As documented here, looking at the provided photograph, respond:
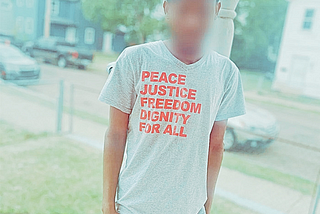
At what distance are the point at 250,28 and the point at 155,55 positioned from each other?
3.42 metres

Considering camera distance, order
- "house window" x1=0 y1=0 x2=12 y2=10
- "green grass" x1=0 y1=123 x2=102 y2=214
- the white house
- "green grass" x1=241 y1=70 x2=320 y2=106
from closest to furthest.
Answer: "green grass" x1=0 y1=123 x2=102 y2=214 < "house window" x1=0 y1=0 x2=12 y2=10 < "green grass" x1=241 y1=70 x2=320 y2=106 < the white house

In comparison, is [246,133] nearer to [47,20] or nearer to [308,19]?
[47,20]

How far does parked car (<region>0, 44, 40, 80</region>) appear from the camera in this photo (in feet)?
13.1

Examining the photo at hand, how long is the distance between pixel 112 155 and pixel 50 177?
151 centimetres

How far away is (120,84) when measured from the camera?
0.66 m

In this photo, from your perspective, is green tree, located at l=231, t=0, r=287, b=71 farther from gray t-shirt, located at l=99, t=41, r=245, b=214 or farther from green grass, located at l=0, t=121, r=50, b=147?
gray t-shirt, located at l=99, t=41, r=245, b=214

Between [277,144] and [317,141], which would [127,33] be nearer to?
[277,144]

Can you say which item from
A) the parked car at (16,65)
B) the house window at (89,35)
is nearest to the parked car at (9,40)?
the parked car at (16,65)

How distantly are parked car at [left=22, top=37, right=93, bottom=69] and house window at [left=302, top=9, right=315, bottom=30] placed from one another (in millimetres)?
4087

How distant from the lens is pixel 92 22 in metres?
4.09

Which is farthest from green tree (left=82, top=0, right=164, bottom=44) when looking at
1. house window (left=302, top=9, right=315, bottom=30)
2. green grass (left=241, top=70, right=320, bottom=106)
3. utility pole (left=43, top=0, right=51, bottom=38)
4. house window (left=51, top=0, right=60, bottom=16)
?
house window (left=302, top=9, right=315, bottom=30)

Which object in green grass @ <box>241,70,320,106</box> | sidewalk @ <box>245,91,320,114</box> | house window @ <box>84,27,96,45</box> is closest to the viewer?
house window @ <box>84,27,96,45</box>

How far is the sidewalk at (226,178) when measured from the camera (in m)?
1.98

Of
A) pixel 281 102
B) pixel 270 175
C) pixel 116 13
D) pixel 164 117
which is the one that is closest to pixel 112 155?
pixel 164 117
